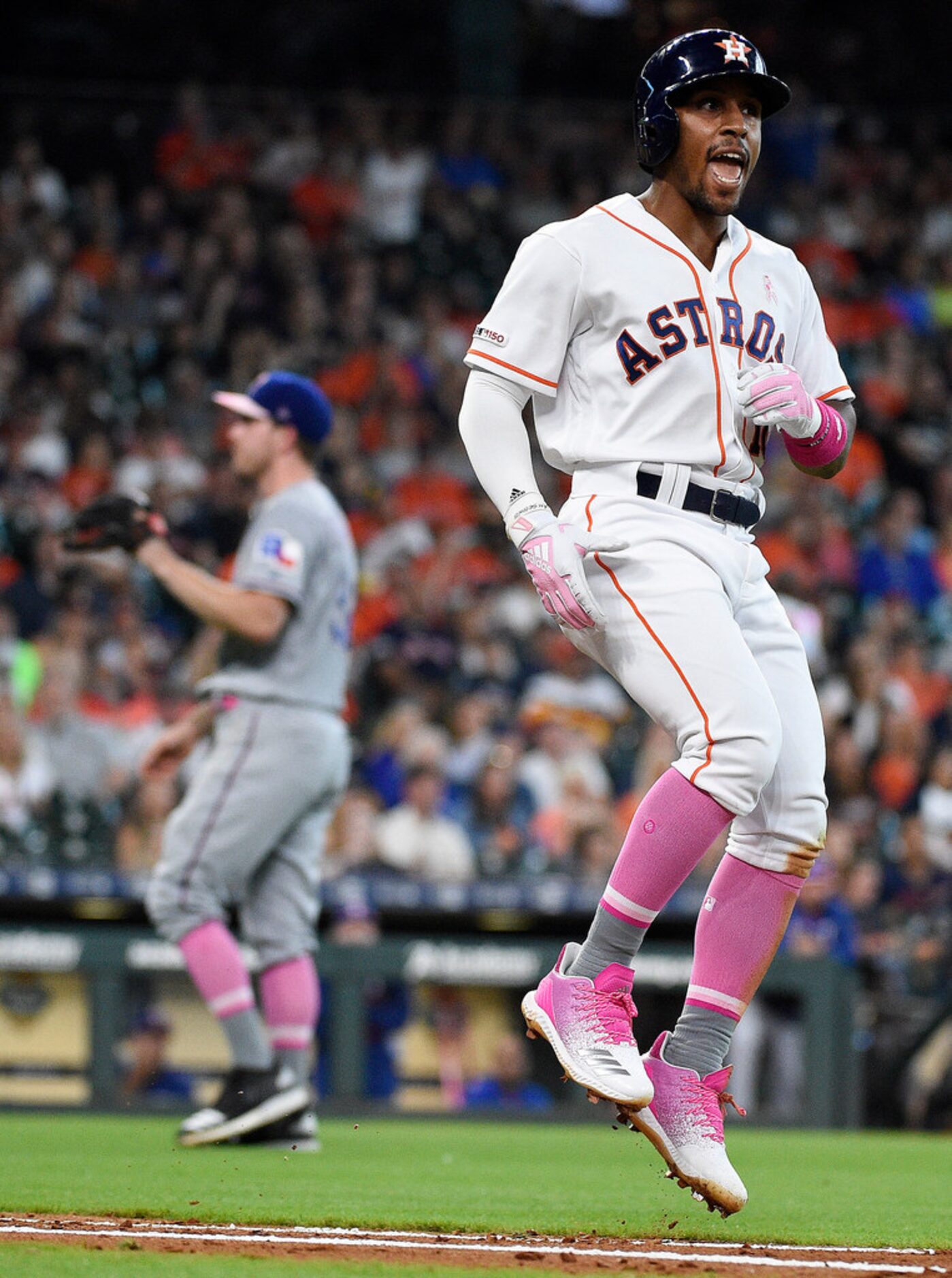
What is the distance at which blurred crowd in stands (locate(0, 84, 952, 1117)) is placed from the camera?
8.91 meters

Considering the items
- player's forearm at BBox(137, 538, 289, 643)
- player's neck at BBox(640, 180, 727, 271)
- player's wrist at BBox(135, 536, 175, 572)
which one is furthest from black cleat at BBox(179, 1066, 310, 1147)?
player's neck at BBox(640, 180, 727, 271)

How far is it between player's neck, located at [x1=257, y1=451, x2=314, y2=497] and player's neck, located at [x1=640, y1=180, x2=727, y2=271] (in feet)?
7.26

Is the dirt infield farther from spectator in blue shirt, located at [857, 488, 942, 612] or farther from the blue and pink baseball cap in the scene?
spectator in blue shirt, located at [857, 488, 942, 612]

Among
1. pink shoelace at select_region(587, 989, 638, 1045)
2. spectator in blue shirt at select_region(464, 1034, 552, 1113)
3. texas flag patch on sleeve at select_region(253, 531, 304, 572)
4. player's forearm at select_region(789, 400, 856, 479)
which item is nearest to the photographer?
pink shoelace at select_region(587, 989, 638, 1045)

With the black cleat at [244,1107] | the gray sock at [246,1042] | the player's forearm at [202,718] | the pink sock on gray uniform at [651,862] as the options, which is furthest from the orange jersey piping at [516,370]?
the black cleat at [244,1107]

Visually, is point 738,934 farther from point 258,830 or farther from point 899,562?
point 899,562

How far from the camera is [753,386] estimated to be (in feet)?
11.5

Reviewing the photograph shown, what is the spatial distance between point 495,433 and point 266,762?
2.01 metres

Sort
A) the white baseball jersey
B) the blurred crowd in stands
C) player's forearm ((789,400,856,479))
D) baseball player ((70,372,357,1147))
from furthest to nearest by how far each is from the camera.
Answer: the blurred crowd in stands
baseball player ((70,372,357,1147))
player's forearm ((789,400,856,479))
the white baseball jersey

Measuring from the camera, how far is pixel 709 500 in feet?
11.8

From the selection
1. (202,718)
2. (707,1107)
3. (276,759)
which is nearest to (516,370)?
(707,1107)

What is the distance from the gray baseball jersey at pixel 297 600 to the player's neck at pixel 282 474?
4 cm

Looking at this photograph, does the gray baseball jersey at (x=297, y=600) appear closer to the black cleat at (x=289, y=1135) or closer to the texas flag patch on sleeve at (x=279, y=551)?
the texas flag patch on sleeve at (x=279, y=551)

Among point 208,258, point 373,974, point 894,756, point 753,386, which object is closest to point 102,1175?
point 753,386
